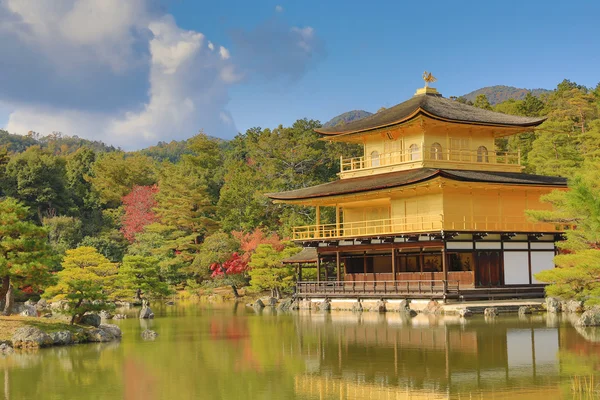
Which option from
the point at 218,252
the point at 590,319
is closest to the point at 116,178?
the point at 218,252

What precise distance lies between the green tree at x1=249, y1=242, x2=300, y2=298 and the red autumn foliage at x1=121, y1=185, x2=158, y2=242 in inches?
763

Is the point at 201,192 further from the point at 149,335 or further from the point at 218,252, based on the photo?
the point at 149,335

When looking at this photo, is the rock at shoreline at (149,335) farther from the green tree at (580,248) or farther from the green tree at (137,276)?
the green tree at (137,276)

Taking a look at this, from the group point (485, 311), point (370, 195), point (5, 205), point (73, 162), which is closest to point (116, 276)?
point (370, 195)

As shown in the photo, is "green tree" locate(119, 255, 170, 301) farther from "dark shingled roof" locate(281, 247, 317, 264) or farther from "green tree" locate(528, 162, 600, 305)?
"green tree" locate(528, 162, 600, 305)

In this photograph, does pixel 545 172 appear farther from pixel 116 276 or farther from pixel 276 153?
pixel 116 276

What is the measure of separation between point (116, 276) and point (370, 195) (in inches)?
513

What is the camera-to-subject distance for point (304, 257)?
40.0 meters

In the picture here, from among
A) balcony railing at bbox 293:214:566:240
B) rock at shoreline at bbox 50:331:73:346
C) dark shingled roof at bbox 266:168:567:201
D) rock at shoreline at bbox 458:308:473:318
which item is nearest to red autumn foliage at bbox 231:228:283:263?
dark shingled roof at bbox 266:168:567:201

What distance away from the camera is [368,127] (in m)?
37.4

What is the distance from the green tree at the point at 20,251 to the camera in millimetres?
22156

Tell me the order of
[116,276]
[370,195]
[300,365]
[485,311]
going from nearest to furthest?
[300,365]
[485,311]
[370,195]
[116,276]

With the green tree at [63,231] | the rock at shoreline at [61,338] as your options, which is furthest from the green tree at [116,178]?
the rock at shoreline at [61,338]

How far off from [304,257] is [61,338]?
63.5 feet
